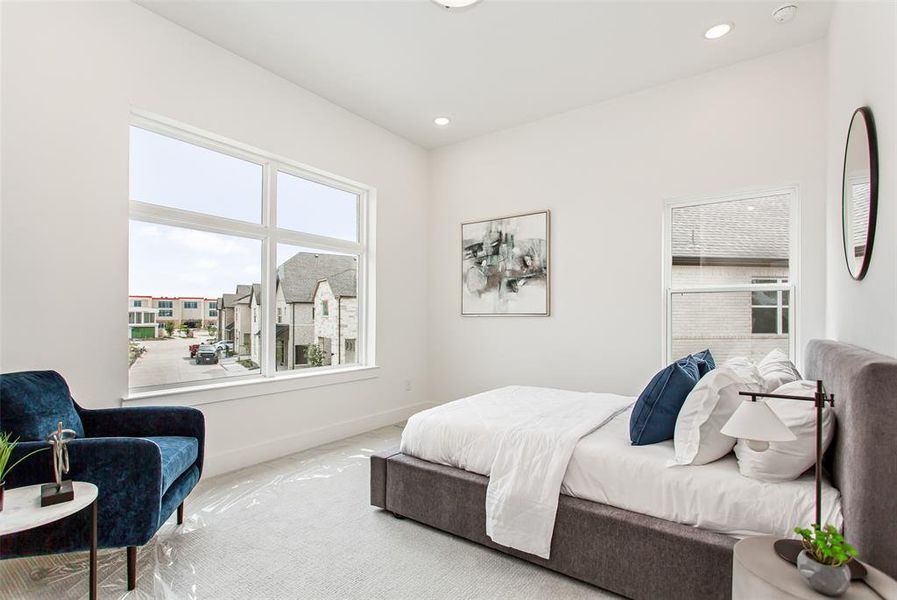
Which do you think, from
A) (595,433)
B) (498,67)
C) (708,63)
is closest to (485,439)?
(595,433)

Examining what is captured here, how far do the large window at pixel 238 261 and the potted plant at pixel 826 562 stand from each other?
3.54m

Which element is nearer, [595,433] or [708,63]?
[595,433]

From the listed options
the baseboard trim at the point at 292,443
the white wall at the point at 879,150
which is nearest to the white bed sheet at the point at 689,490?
the white wall at the point at 879,150

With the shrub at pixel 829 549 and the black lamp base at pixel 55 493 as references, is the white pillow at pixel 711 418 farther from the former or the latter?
the black lamp base at pixel 55 493

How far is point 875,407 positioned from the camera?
1323 millimetres

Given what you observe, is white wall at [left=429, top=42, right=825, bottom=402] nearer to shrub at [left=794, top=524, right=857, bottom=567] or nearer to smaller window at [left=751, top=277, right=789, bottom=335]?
smaller window at [left=751, top=277, right=789, bottom=335]

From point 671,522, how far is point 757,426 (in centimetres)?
65

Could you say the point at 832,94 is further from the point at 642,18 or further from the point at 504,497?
the point at 504,497

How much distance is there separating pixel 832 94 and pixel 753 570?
3071 mm

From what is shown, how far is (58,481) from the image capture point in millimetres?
1746

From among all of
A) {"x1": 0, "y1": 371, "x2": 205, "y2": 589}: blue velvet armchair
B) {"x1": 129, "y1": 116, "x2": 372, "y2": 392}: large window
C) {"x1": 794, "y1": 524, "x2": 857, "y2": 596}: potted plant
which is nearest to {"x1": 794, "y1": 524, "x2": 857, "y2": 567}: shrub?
{"x1": 794, "y1": 524, "x2": 857, "y2": 596}: potted plant

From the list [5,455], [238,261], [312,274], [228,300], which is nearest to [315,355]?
[312,274]

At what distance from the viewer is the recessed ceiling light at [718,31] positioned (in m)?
3.01

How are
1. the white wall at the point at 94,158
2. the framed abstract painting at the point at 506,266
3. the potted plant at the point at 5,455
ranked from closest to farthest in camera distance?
the potted plant at the point at 5,455 → the white wall at the point at 94,158 → the framed abstract painting at the point at 506,266
